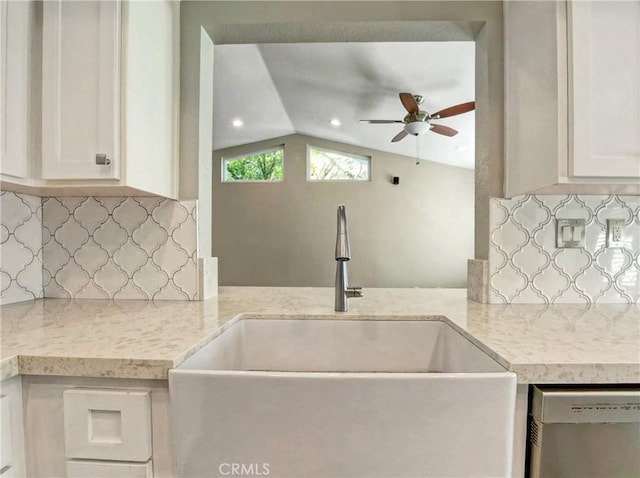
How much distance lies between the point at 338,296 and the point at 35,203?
1234 millimetres

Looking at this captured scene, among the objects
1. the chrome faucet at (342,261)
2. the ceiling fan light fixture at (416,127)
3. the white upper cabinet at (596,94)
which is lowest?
the chrome faucet at (342,261)

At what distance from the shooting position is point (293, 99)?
4.07m

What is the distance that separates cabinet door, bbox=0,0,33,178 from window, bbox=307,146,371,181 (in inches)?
187

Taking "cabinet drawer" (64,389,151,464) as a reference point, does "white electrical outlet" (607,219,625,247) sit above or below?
above

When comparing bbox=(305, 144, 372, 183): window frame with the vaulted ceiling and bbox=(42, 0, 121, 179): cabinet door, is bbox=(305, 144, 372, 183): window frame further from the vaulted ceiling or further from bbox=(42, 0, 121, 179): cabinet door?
bbox=(42, 0, 121, 179): cabinet door

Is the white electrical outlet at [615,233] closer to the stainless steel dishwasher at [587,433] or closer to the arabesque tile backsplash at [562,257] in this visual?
the arabesque tile backsplash at [562,257]

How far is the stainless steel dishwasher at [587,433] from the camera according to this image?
0.62 metres

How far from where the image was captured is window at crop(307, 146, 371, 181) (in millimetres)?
5684

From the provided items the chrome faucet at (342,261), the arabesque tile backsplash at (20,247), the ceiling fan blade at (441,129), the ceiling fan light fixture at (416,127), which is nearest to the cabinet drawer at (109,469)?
the chrome faucet at (342,261)

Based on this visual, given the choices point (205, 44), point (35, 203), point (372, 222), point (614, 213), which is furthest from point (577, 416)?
point (372, 222)

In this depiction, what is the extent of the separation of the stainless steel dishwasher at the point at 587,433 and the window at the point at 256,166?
212 inches

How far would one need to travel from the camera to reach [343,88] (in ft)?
11.3

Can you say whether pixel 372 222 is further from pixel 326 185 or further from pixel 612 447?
pixel 612 447

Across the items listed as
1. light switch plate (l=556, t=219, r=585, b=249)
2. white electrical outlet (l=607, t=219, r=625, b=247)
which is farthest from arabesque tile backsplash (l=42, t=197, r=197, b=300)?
white electrical outlet (l=607, t=219, r=625, b=247)
